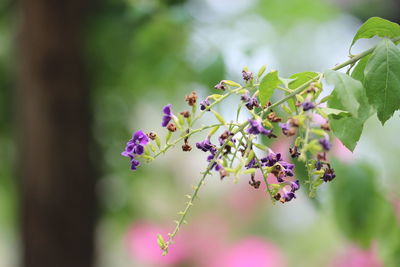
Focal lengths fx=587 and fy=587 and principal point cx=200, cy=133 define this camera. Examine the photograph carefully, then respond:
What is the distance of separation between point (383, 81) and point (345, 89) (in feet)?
0.27

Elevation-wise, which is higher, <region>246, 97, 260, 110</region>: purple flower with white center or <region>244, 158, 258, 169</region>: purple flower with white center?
<region>246, 97, 260, 110</region>: purple flower with white center

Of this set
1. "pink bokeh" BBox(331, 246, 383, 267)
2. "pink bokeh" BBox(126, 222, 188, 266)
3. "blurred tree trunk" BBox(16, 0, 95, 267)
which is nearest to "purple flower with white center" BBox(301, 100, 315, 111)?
"blurred tree trunk" BBox(16, 0, 95, 267)

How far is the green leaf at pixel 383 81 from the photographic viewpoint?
0.58 metres

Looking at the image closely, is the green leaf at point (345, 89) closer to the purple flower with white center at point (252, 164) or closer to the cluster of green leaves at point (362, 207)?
the purple flower with white center at point (252, 164)

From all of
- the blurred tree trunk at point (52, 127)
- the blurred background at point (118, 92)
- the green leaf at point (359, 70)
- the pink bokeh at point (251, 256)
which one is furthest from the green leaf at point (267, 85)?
the pink bokeh at point (251, 256)

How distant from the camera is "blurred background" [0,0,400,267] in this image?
48.3 inches

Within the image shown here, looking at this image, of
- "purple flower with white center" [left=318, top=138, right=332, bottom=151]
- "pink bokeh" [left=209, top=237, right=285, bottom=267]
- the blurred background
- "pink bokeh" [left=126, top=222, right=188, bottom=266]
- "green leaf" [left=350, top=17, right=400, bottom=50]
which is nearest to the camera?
"purple flower with white center" [left=318, top=138, right=332, bottom=151]

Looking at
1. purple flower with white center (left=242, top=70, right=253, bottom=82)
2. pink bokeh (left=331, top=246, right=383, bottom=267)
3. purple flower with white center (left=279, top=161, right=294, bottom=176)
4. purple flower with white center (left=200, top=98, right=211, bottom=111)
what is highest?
purple flower with white center (left=242, top=70, right=253, bottom=82)

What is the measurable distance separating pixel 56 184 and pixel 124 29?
0.50 m

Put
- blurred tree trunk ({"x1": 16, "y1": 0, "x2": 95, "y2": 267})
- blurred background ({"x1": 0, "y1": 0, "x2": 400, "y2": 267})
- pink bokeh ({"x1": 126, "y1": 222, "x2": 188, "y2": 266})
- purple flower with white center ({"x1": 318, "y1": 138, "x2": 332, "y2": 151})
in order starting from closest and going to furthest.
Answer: purple flower with white center ({"x1": 318, "y1": 138, "x2": 332, "y2": 151}), blurred background ({"x1": 0, "y1": 0, "x2": 400, "y2": 267}), blurred tree trunk ({"x1": 16, "y1": 0, "x2": 95, "y2": 267}), pink bokeh ({"x1": 126, "y1": 222, "x2": 188, "y2": 266})

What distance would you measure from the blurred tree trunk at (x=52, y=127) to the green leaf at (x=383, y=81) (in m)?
1.31

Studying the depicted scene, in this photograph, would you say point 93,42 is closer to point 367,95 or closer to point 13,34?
point 13,34

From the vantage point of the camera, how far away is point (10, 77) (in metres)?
2.10

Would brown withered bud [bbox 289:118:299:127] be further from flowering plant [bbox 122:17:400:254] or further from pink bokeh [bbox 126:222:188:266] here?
pink bokeh [bbox 126:222:188:266]
